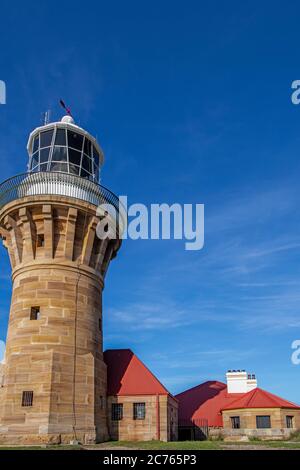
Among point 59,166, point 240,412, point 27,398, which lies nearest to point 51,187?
point 59,166

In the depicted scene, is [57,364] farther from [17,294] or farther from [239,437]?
[239,437]

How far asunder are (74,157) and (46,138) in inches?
77.6

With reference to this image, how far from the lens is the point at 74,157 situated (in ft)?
86.0

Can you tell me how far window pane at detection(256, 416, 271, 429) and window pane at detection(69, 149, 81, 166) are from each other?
814 inches

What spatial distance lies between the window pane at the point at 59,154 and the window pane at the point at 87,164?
1.19 meters

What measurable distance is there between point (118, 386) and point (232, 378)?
13785 mm

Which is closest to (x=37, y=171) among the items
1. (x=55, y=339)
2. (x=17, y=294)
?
(x=17, y=294)

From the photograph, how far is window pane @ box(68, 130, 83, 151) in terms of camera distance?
2620cm

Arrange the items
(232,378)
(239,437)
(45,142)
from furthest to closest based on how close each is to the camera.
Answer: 1. (232,378)
2. (239,437)
3. (45,142)

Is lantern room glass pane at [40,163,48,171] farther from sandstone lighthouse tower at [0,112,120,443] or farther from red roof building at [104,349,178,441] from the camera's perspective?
red roof building at [104,349,178,441]

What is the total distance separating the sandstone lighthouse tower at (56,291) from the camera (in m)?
21.6

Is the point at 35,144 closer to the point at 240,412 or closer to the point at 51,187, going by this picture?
the point at 51,187

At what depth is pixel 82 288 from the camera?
2472 cm

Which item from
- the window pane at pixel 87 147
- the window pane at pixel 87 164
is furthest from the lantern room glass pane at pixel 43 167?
the window pane at pixel 87 147
